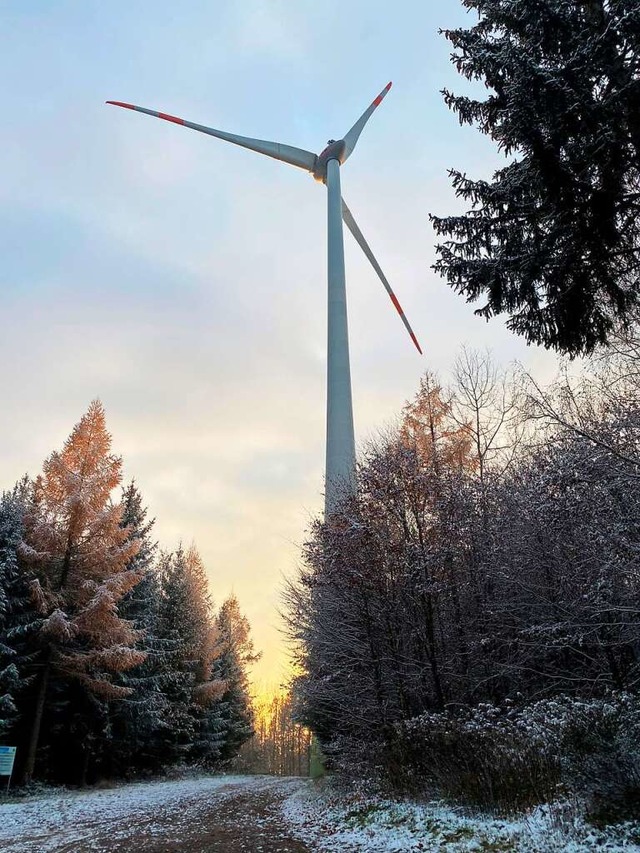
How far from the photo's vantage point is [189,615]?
28.1 meters

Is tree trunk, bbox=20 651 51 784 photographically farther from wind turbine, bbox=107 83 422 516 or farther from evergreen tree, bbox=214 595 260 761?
evergreen tree, bbox=214 595 260 761

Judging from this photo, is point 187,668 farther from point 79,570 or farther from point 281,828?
point 281,828

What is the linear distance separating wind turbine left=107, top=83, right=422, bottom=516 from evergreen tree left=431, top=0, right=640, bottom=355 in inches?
347

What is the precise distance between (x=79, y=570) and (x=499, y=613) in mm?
14389

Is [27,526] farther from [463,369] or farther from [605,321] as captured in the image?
[605,321]

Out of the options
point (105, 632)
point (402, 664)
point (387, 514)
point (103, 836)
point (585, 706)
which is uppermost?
point (387, 514)

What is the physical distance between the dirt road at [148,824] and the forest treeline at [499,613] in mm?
2766

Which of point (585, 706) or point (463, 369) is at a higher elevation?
point (463, 369)

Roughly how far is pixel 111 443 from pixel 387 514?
1260cm

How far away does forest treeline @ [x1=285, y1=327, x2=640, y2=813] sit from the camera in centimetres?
702

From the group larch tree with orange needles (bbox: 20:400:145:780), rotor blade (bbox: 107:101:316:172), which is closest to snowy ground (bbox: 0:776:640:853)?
larch tree with orange needles (bbox: 20:400:145:780)

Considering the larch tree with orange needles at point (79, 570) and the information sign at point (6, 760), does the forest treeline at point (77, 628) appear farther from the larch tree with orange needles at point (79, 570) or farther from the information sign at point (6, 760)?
the information sign at point (6, 760)

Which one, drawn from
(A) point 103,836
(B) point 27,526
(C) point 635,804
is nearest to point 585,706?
A: (C) point 635,804

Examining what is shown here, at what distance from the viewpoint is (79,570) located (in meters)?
19.3
